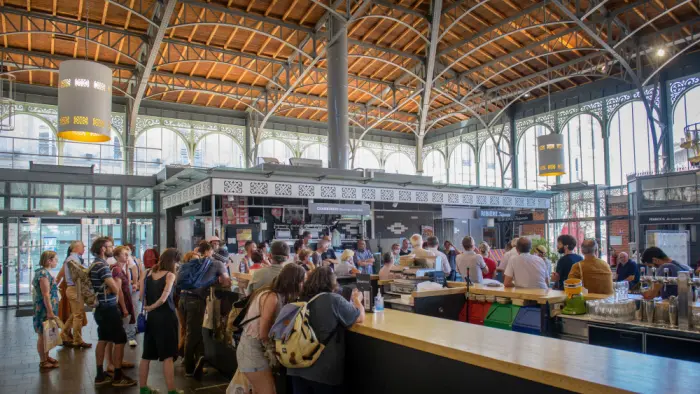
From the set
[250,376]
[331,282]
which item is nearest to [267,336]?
[250,376]

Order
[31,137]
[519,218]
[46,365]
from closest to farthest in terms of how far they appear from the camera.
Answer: [46,365]
[519,218]
[31,137]

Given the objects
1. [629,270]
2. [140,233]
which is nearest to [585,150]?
[629,270]

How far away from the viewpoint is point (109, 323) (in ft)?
17.3

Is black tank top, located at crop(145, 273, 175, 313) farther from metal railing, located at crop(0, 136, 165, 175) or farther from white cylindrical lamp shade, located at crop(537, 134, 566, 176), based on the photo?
white cylindrical lamp shade, located at crop(537, 134, 566, 176)

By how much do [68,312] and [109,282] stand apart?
3713 mm

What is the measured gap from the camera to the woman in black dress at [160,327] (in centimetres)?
461

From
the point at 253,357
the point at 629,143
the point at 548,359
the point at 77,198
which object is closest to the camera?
the point at 548,359

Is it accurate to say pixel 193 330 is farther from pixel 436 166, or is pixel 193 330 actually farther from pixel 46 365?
pixel 436 166

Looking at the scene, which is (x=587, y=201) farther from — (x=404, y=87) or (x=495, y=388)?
(x=495, y=388)

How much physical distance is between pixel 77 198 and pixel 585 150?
19456mm

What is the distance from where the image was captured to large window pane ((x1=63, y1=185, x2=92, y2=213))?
1492cm

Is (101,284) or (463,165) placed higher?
(463,165)

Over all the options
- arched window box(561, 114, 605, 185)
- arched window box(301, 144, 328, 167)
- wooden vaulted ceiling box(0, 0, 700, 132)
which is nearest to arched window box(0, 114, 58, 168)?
wooden vaulted ceiling box(0, 0, 700, 132)

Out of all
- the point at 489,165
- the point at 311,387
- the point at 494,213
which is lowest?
the point at 311,387
